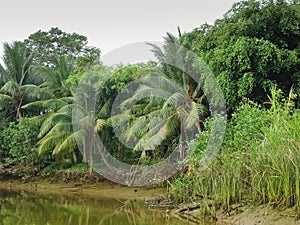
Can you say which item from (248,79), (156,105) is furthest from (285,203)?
(156,105)

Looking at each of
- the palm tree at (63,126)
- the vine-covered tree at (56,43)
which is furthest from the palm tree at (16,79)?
the vine-covered tree at (56,43)

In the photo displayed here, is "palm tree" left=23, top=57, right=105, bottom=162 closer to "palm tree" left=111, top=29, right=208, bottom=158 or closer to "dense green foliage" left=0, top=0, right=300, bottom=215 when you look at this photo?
"dense green foliage" left=0, top=0, right=300, bottom=215

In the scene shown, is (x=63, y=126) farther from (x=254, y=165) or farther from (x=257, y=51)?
(x=254, y=165)

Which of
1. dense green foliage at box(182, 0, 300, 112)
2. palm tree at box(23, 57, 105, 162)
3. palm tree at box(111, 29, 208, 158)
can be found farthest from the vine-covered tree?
dense green foliage at box(182, 0, 300, 112)

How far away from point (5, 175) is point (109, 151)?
5.88 metres

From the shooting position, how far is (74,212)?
12508mm

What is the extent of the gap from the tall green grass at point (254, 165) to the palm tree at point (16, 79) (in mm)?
12143

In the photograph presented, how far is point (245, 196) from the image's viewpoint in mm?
9383

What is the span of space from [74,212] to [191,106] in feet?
15.8

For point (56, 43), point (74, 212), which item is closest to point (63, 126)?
point (74, 212)

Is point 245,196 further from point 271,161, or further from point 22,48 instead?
point 22,48

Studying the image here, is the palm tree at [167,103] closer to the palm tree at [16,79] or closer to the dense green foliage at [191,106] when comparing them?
the dense green foliage at [191,106]

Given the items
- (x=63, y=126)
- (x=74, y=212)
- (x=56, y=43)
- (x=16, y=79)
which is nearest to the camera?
(x=74, y=212)

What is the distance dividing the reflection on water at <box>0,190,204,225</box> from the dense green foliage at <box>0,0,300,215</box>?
1216mm
